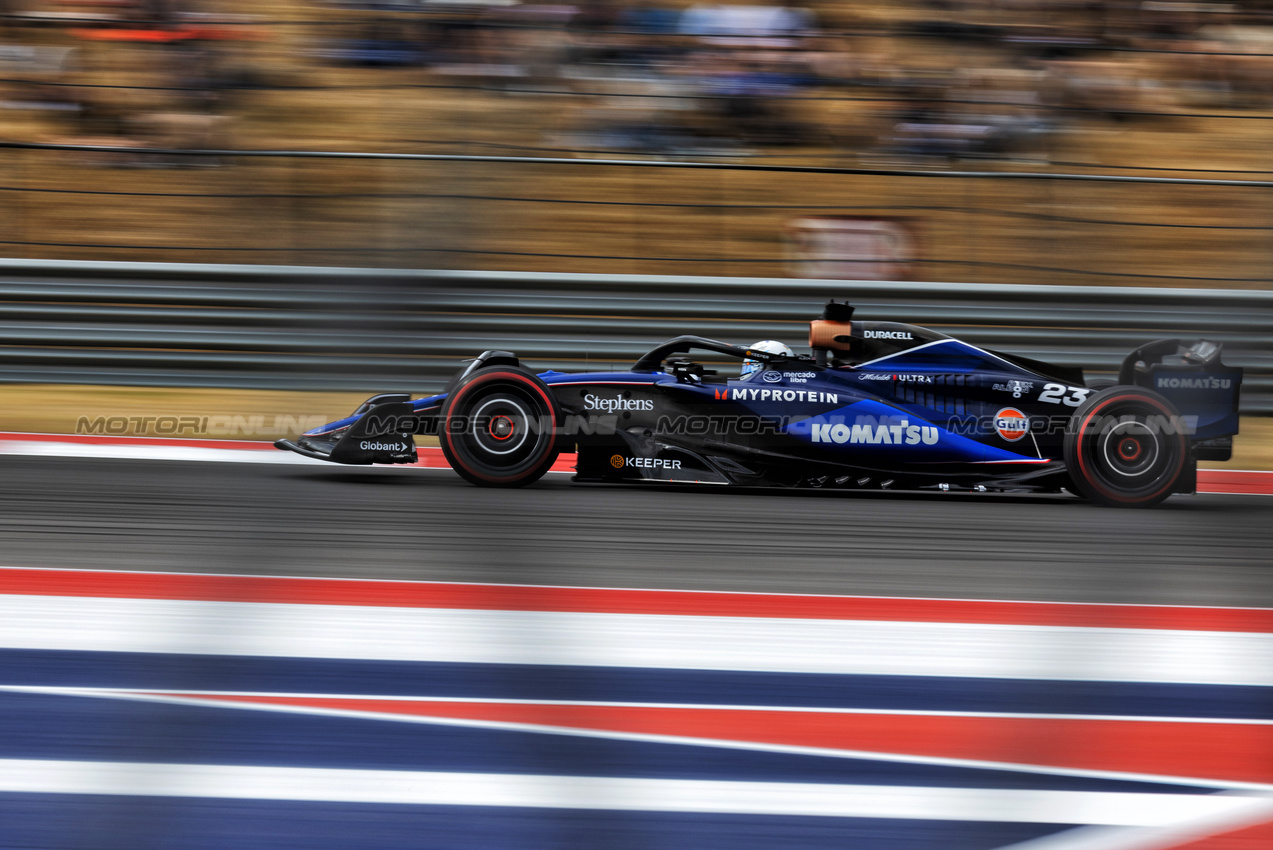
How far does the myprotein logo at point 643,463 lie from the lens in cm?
543

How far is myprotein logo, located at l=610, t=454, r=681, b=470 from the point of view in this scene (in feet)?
17.8

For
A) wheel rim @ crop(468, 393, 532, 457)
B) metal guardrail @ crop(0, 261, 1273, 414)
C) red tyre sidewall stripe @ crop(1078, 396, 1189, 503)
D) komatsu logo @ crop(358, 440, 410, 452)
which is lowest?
red tyre sidewall stripe @ crop(1078, 396, 1189, 503)

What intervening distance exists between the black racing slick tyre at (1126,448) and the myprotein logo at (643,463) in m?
1.72

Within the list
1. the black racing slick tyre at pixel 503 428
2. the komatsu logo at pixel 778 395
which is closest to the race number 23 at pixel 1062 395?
the komatsu logo at pixel 778 395

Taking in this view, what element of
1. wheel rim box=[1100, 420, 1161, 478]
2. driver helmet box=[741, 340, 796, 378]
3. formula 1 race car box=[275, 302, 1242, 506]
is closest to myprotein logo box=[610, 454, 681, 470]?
formula 1 race car box=[275, 302, 1242, 506]

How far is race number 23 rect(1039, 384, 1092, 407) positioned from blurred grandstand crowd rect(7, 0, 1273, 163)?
2.49m

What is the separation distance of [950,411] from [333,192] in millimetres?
4378

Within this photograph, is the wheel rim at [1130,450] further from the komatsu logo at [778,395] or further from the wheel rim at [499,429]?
the wheel rim at [499,429]

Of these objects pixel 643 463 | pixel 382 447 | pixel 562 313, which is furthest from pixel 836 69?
pixel 382 447

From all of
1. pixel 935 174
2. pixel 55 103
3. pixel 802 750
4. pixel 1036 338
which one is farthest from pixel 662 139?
pixel 802 750

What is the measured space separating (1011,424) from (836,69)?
3.74 meters

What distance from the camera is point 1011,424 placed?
5.45 meters

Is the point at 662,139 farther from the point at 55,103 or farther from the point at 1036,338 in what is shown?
the point at 55,103

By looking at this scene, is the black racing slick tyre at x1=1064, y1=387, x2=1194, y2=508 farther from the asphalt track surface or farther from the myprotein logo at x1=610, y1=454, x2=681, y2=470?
the myprotein logo at x1=610, y1=454, x2=681, y2=470
